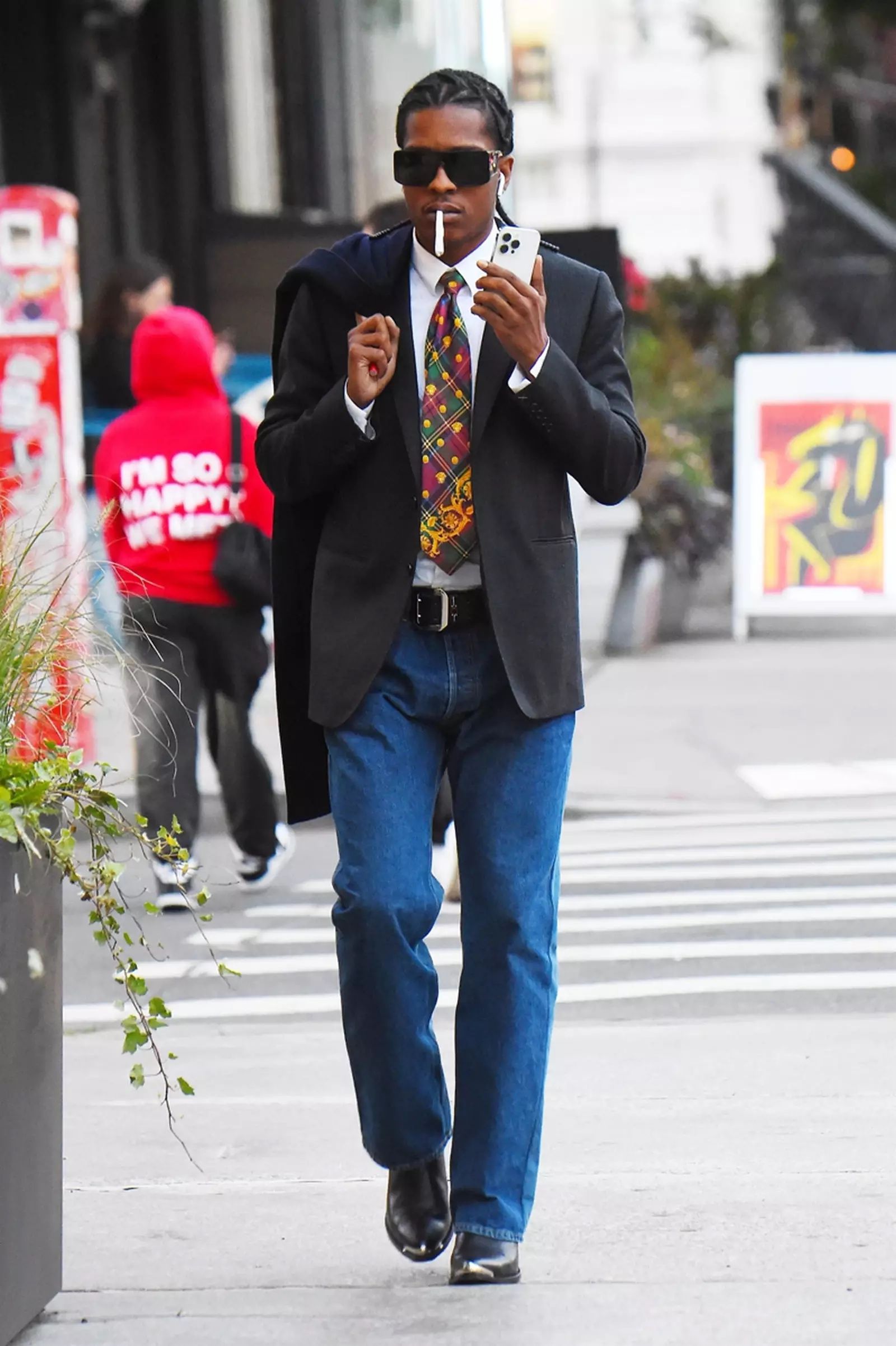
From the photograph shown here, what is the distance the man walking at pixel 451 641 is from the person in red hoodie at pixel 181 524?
12.2ft

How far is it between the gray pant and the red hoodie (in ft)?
0.30

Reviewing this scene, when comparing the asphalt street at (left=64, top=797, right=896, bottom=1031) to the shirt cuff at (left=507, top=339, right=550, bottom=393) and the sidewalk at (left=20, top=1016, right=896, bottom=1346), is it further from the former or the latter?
the shirt cuff at (left=507, top=339, right=550, bottom=393)

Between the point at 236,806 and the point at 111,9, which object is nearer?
the point at 236,806

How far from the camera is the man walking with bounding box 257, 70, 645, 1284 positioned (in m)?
3.63

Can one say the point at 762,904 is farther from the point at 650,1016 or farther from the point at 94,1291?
the point at 94,1291

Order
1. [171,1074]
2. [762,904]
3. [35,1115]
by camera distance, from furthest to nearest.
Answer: [762,904]
[171,1074]
[35,1115]

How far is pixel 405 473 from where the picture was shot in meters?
3.71

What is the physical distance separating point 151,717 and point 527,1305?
4756 millimetres

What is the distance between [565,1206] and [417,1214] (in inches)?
19.7

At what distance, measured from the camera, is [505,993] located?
12.1 ft

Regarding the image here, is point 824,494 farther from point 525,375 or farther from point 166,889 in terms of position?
point 525,375

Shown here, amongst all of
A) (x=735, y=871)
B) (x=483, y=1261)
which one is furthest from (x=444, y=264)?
(x=735, y=871)

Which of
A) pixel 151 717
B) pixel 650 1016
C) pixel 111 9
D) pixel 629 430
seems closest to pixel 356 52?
pixel 111 9

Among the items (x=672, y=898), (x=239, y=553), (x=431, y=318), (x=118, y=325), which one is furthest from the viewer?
(x=118, y=325)
